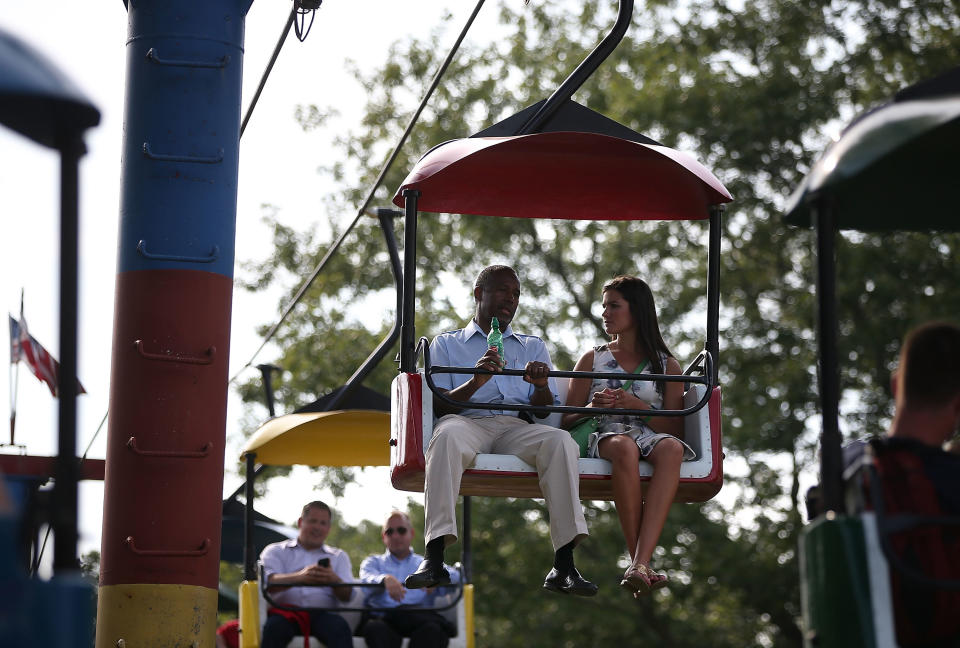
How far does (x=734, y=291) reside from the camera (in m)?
21.1

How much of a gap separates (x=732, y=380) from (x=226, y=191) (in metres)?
14.2

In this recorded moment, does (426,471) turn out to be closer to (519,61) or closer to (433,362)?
(433,362)

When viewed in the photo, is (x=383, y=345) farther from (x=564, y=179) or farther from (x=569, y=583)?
(x=569, y=583)

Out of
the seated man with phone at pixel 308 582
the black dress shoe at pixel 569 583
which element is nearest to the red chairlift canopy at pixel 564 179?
the black dress shoe at pixel 569 583

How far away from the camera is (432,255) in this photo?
24.3m

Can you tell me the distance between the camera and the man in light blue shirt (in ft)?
21.7

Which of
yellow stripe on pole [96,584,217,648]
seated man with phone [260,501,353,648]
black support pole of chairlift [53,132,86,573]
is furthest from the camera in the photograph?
seated man with phone [260,501,353,648]

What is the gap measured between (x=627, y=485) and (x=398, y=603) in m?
3.08

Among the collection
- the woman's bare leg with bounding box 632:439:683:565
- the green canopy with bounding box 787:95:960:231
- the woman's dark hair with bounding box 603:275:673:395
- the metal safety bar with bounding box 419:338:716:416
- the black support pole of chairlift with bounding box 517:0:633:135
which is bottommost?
the woman's bare leg with bounding box 632:439:683:565

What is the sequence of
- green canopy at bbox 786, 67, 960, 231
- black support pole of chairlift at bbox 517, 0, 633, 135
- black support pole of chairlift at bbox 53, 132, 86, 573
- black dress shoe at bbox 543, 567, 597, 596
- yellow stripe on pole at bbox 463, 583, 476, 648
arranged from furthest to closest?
yellow stripe on pole at bbox 463, 583, 476, 648
black support pole of chairlift at bbox 517, 0, 633, 135
black dress shoe at bbox 543, 567, 597, 596
green canopy at bbox 786, 67, 960, 231
black support pole of chairlift at bbox 53, 132, 86, 573

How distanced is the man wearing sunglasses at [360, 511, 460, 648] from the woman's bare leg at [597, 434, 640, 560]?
2.66 m

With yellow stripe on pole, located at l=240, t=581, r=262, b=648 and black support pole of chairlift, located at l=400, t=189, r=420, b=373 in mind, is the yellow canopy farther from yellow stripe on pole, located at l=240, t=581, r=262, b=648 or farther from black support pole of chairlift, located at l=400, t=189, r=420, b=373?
black support pole of chairlift, located at l=400, t=189, r=420, b=373

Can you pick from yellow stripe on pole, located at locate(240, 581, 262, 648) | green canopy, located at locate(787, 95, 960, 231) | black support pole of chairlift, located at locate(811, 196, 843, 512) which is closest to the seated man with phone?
yellow stripe on pole, located at locate(240, 581, 262, 648)

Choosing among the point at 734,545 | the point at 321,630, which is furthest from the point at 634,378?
the point at 734,545
